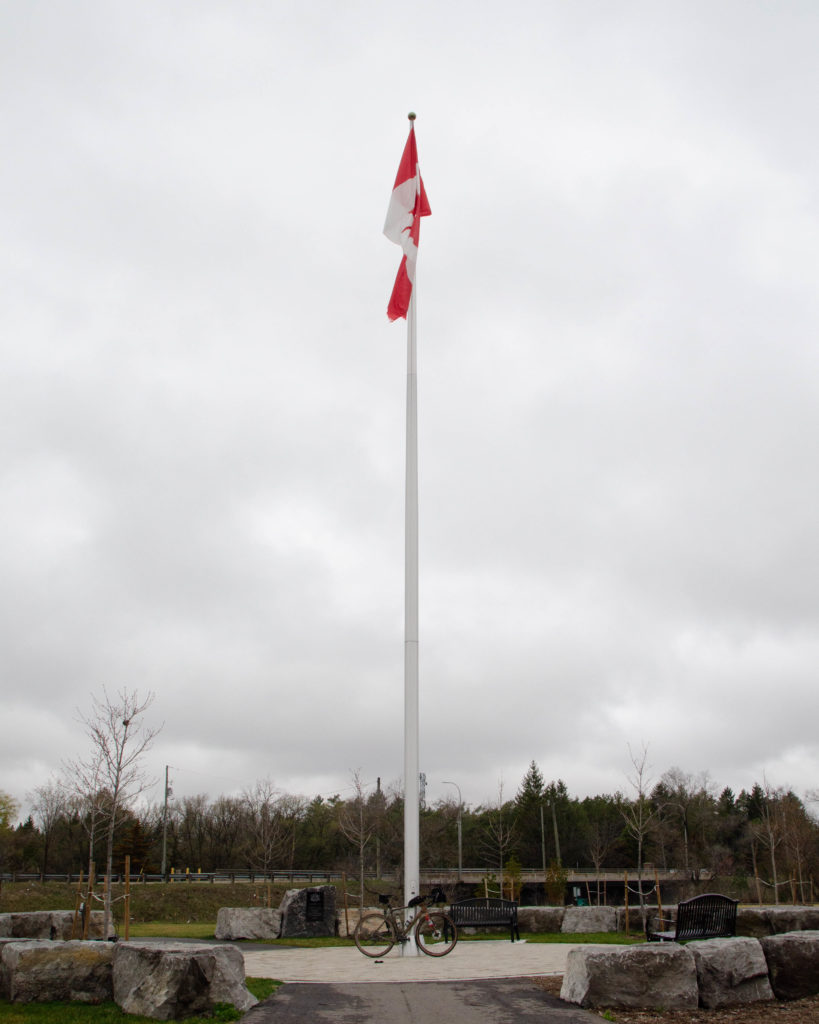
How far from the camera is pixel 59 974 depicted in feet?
27.8

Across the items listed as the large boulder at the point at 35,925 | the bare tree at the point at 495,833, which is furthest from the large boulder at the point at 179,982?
the bare tree at the point at 495,833

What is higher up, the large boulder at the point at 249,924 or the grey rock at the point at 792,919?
the grey rock at the point at 792,919

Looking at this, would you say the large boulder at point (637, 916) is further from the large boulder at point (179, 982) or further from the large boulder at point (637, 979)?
the large boulder at point (179, 982)

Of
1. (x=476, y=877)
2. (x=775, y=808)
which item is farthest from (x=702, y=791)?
(x=476, y=877)

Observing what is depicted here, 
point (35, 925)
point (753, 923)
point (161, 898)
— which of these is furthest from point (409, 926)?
point (161, 898)

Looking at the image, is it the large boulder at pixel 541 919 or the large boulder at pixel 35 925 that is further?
the large boulder at pixel 541 919

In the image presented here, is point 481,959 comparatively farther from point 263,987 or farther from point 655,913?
point 655,913

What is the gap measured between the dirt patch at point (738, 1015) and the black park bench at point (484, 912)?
703 cm

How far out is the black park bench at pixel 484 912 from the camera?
14648 millimetres

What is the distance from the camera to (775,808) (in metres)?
51.6

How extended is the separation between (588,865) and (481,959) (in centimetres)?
7288

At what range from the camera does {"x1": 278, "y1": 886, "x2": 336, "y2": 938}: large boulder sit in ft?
58.2

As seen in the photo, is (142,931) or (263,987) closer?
(263,987)

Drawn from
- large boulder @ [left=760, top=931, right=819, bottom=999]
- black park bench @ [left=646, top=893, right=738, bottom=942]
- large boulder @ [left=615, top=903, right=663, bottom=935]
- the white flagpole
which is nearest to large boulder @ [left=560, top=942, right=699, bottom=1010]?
large boulder @ [left=760, top=931, right=819, bottom=999]
